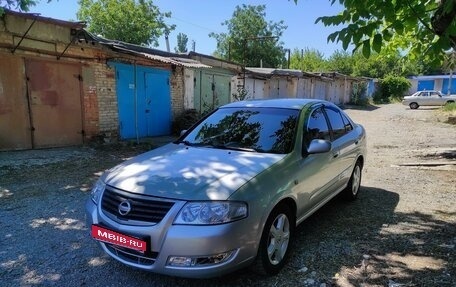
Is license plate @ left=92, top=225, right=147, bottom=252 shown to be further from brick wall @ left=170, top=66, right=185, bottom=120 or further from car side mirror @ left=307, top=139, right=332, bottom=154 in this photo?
brick wall @ left=170, top=66, right=185, bottom=120

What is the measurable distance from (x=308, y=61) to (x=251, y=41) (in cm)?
1120

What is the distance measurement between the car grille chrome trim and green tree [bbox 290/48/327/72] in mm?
48561

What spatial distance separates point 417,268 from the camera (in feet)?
11.1

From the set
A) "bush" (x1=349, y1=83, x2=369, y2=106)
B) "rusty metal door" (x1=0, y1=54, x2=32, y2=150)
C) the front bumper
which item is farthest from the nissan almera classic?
"bush" (x1=349, y1=83, x2=369, y2=106)

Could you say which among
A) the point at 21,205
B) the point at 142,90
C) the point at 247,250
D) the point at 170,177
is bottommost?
the point at 21,205

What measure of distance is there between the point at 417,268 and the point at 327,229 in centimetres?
111

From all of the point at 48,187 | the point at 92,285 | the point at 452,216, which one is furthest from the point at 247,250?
the point at 48,187

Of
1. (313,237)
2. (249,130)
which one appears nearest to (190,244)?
(249,130)

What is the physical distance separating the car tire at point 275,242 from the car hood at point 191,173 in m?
0.44

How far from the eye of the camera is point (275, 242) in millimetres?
3184

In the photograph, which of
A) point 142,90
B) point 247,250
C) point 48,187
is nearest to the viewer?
point 247,250

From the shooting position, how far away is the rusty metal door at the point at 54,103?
8664mm

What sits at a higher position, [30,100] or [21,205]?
[30,100]

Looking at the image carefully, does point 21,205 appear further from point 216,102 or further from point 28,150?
point 216,102
